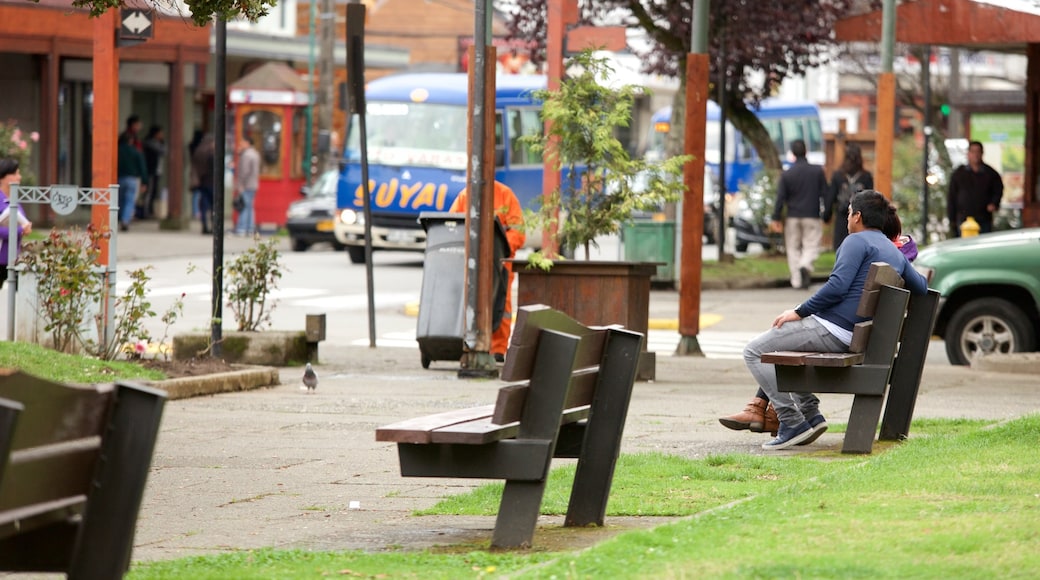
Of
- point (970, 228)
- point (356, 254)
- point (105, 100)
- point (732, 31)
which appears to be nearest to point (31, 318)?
point (105, 100)

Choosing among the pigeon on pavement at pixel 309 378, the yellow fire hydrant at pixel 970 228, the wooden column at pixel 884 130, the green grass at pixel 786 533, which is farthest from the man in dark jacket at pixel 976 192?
the green grass at pixel 786 533

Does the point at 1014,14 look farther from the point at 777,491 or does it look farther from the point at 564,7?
the point at 777,491

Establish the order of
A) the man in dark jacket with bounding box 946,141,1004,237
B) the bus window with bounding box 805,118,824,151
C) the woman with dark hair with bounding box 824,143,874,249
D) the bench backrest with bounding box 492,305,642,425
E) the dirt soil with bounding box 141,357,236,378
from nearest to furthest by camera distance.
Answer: the bench backrest with bounding box 492,305,642,425 < the dirt soil with bounding box 141,357,236,378 < the man in dark jacket with bounding box 946,141,1004,237 < the woman with dark hair with bounding box 824,143,874,249 < the bus window with bounding box 805,118,824,151

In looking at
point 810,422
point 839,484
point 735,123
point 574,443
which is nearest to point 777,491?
point 839,484

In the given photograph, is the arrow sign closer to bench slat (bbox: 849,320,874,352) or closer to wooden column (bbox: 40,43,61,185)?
bench slat (bbox: 849,320,874,352)

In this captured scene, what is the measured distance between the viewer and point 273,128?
122 ft

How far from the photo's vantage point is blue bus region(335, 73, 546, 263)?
2739cm

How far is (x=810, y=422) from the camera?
9914 millimetres

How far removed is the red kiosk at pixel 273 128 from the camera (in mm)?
37125

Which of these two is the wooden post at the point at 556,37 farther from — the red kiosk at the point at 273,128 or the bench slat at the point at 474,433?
the red kiosk at the point at 273,128

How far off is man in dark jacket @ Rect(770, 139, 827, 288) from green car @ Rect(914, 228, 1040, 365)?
335 inches

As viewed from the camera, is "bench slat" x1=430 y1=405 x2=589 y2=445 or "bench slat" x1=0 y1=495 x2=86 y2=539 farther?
"bench slat" x1=430 y1=405 x2=589 y2=445

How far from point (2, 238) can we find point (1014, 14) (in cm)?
1090

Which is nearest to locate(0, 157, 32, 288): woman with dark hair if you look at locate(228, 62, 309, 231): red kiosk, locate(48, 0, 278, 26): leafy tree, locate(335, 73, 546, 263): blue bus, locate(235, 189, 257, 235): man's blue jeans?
locate(48, 0, 278, 26): leafy tree
